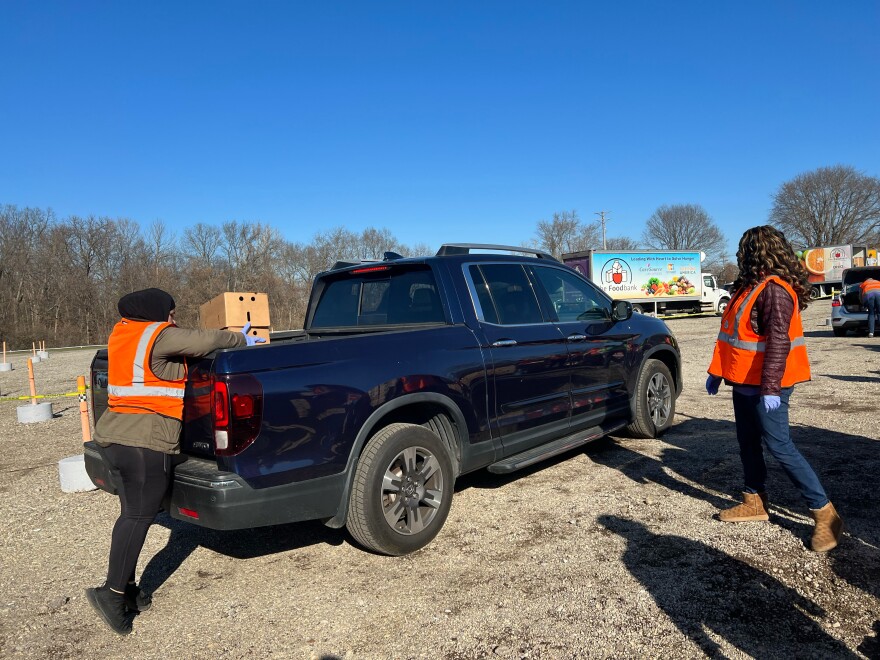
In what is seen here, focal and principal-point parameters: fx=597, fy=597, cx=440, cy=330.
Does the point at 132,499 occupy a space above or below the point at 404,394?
below

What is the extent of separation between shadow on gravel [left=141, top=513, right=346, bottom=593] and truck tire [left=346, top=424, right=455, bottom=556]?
2.12 ft

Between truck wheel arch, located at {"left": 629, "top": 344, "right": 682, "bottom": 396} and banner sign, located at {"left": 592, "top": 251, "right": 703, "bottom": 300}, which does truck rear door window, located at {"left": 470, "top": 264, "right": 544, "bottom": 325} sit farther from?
banner sign, located at {"left": 592, "top": 251, "right": 703, "bottom": 300}

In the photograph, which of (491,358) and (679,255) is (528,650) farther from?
(679,255)

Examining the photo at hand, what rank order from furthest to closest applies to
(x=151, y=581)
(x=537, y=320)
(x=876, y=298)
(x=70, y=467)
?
(x=876, y=298)
(x=70, y=467)
(x=537, y=320)
(x=151, y=581)

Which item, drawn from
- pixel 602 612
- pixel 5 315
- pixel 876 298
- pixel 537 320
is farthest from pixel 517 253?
pixel 5 315

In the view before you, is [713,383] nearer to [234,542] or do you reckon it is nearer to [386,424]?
[386,424]

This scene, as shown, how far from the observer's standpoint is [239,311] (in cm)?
544

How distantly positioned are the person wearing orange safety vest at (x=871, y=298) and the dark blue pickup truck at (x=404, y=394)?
13481mm

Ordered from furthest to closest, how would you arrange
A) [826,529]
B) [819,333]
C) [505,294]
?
[819,333] < [505,294] < [826,529]

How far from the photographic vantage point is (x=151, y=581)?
11.8 feet

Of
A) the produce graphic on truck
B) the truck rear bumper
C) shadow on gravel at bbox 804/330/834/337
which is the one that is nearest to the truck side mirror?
the truck rear bumper

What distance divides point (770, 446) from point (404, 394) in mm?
2249

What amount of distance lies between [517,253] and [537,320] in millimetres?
906

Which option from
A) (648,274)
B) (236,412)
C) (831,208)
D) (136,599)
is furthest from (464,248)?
(831,208)
